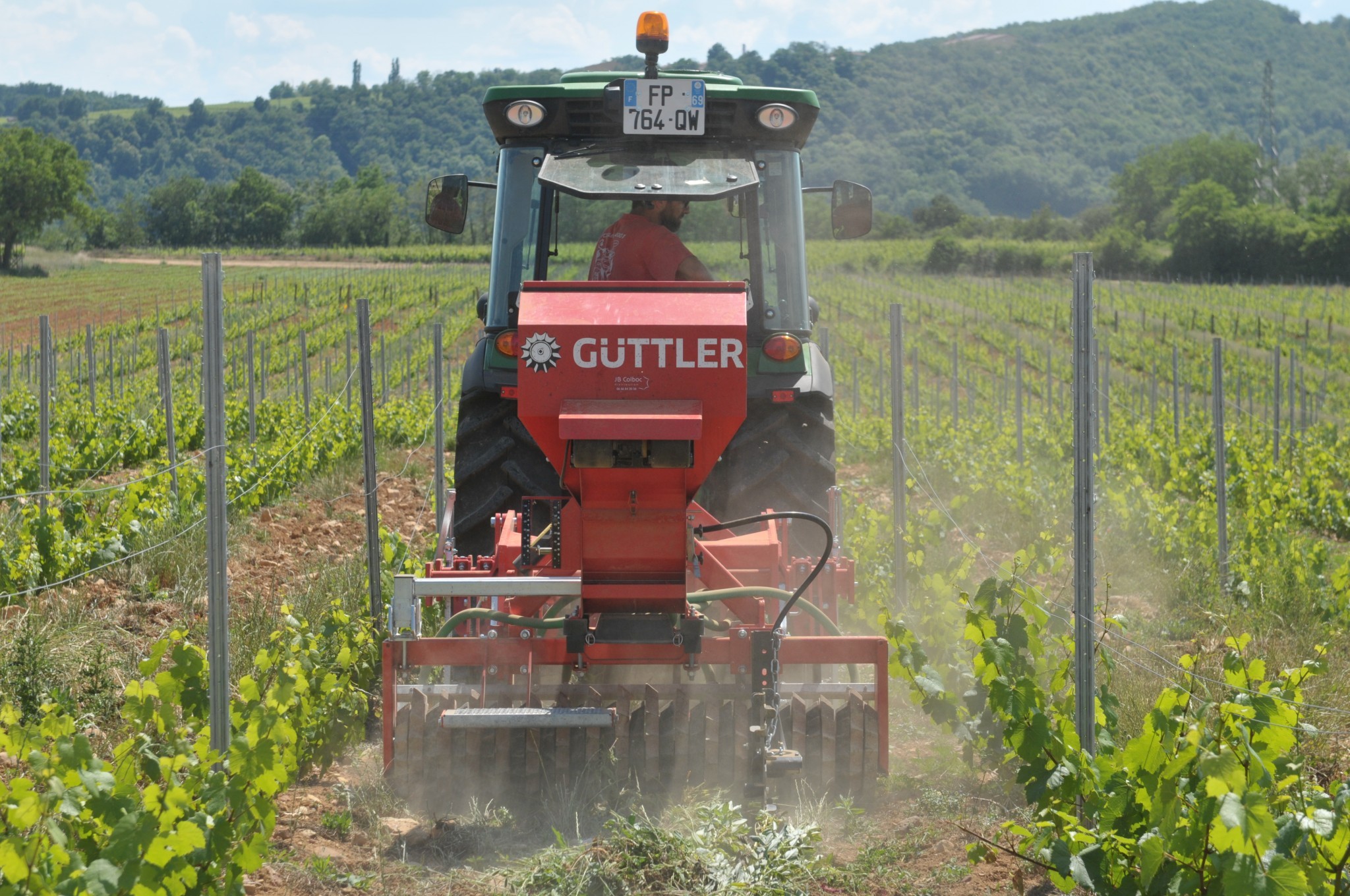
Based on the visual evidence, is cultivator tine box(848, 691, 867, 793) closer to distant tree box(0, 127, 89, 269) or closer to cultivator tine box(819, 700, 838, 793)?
cultivator tine box(819, 700, 838, 793)

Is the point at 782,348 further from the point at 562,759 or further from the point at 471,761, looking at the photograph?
the point at 471,761

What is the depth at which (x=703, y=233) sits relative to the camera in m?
5.42

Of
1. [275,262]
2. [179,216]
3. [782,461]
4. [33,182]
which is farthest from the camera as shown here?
[179,216]

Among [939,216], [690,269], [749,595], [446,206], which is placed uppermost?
[939,216]

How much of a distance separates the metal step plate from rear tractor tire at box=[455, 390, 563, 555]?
1.57m

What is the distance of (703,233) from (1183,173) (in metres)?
77.9

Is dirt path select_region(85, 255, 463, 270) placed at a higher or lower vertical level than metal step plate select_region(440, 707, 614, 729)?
higher

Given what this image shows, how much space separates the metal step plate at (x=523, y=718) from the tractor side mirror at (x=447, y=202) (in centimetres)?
234

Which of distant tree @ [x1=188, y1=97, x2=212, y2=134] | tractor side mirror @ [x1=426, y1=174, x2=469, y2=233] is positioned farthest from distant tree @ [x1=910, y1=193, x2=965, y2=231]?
distant tree @ [x1=188, y1=97, x2=212, y2=134]

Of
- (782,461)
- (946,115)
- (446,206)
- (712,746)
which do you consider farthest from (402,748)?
(946,115)

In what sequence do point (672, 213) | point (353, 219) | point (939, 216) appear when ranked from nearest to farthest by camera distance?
point (672, 213) → point (353, 219) → point (939, 216)

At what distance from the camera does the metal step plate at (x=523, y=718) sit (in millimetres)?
3844

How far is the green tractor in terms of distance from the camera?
4.91 metres

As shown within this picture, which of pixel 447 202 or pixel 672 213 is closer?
pixel 672 213
